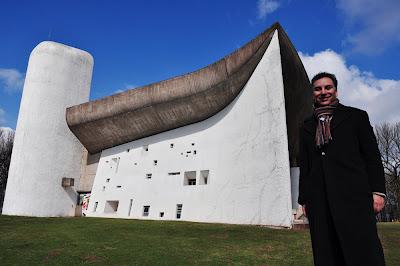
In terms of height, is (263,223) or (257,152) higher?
(257,152)

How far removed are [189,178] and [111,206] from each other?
24.9 feet

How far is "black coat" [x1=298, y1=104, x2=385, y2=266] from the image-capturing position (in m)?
2.71

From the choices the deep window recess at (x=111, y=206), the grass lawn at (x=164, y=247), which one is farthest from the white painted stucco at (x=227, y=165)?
the grass lawn at (x=164, y=247)

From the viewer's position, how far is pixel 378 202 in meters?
2.78

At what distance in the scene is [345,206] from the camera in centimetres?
279

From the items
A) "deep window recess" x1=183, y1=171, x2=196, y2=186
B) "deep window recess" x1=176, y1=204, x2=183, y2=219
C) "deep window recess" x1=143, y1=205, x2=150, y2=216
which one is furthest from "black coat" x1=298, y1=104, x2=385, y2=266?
"deep window recess" x1=143, y1=205, x2=150, y2=216

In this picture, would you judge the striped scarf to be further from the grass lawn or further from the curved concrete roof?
the curved concrete roof

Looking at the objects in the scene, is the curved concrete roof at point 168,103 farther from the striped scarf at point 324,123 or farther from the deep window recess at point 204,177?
the striped scarf at point 324,123

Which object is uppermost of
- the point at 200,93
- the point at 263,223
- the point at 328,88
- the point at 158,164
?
the point at 200,93

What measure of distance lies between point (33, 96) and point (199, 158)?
1445cm

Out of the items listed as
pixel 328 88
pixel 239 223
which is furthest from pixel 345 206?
pixel 239 223

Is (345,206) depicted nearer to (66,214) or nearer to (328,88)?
(328,88)

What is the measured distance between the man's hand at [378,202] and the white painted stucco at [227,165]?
37.2ft

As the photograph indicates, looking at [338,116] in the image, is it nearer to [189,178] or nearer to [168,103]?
[189,178]
